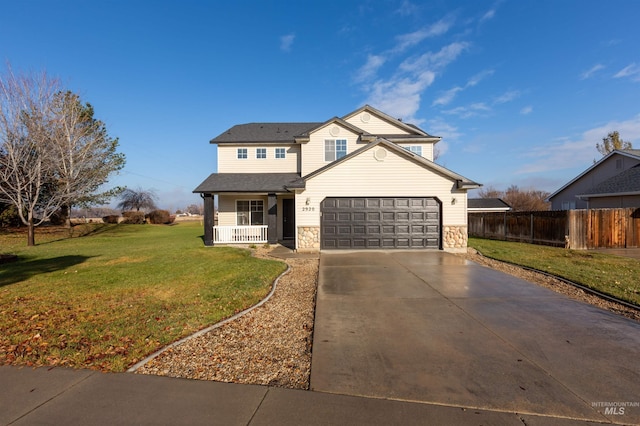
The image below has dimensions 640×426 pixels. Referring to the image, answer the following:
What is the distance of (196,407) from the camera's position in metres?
2.71

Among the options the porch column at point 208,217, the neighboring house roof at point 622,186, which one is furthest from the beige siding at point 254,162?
the neighboring house roof at point 622,186

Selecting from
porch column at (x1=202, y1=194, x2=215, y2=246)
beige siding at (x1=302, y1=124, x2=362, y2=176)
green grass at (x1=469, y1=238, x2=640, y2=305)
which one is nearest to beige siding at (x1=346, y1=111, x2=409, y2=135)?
beige siding at (x1=302, y1=124, x2=362, y2=176)

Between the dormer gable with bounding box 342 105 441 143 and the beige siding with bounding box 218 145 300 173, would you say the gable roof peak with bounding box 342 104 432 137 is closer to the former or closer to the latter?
the dormer gable with bounding box 342 105 441 143

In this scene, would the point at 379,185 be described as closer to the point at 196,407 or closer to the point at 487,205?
the point at 196,407

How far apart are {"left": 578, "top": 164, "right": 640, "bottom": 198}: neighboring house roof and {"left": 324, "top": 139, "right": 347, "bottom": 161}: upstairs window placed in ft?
57.8

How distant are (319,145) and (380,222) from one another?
6175 mm

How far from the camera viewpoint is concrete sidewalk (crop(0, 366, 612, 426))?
254 centimetres

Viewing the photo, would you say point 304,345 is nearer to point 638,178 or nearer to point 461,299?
point 461,299

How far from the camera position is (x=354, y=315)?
5.16 m

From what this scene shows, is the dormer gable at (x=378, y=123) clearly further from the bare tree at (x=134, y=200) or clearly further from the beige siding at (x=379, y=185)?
the bare tree at (x=134, y=200)

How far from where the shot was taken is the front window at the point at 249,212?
17312 mm

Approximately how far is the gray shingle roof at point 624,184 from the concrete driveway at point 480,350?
18180 millimetres

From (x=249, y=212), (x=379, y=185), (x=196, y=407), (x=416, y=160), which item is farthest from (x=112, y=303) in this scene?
(x=416, y=160)

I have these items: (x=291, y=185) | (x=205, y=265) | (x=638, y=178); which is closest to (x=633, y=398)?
(x=205, y=265)
